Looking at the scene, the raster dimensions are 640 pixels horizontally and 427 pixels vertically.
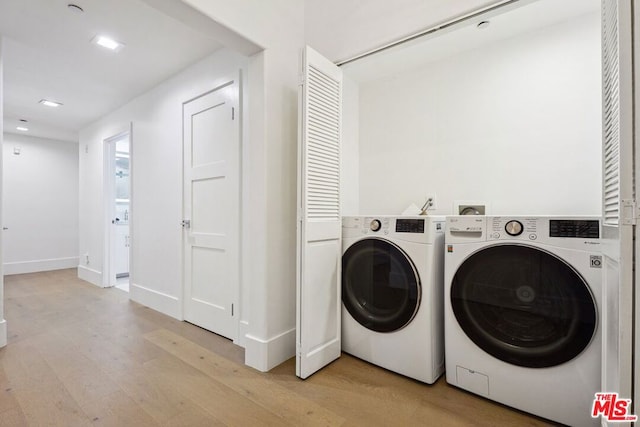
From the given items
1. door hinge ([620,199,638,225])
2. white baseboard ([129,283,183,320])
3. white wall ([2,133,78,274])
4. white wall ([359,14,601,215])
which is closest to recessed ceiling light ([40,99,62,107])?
white wall ([2,133,78,274])

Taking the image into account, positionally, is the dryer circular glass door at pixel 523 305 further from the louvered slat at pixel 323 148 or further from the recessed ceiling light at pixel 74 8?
the recessed ceiling light at pixel 74 8

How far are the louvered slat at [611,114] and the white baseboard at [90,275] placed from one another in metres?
5.20

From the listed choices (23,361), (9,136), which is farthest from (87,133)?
(23,361)

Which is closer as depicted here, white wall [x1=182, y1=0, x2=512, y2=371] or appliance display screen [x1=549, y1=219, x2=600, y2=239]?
appliance display screen [x1=549, y1=219, x2=600, y2=239]

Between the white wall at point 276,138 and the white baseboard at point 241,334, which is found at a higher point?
the white wall at point 276,138

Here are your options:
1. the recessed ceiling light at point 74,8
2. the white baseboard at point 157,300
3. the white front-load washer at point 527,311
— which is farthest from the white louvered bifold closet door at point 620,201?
the white baseboard at point 157,300

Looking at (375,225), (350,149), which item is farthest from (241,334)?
(350,149)

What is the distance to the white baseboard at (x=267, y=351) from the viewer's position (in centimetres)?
187

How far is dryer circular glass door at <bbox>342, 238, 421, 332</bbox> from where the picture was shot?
1745 millimetres

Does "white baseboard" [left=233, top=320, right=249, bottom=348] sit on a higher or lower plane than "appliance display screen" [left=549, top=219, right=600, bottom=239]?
lower

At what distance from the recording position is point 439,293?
5.78ft

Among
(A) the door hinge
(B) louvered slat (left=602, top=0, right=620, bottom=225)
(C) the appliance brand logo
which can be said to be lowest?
(C) the appliance brand logo

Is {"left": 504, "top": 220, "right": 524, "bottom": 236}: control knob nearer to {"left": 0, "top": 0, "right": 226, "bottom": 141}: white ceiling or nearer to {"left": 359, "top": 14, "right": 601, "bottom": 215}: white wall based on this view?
{"left": 359, "top": 14, "right": 601, "bottom": 215}: white wall

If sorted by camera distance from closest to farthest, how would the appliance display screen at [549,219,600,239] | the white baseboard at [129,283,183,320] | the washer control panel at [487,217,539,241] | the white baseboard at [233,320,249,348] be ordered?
the appliance display screen at [549,219,600,239] < the washer control panel at [487,217,539,241] < the white baseboard at [233,320,249,348] < the white baseboard at [129,283,183,320]
